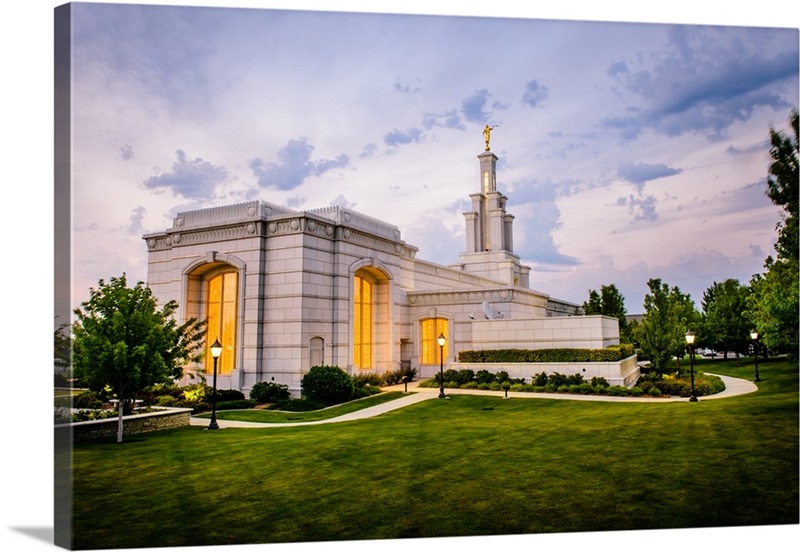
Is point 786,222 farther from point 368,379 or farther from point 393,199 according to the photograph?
point 368,379

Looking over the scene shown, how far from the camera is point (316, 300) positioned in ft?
77.3

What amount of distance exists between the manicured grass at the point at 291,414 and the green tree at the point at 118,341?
4221 millimetres

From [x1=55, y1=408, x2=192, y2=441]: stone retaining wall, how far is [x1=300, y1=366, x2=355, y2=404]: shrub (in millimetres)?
5806

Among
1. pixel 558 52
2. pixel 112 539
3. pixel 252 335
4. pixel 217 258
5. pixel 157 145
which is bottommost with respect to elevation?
pixel 112 539

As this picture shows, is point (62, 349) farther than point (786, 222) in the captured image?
No

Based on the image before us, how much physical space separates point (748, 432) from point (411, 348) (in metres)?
20.0

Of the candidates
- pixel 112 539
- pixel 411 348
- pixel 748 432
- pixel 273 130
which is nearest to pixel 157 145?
pixel 273 130

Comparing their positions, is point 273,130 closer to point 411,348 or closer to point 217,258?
point 217,258

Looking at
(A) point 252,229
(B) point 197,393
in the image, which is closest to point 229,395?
(B) point 197,393

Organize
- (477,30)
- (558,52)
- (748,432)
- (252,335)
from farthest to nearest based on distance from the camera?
1. (252,335)
2. (748,432)
3. (558,52)
4. (477,30)

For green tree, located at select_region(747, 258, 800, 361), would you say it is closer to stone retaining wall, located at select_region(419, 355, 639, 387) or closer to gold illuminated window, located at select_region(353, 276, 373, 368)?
stone retaining wall, located at select_region(419, 355, 639, 387)

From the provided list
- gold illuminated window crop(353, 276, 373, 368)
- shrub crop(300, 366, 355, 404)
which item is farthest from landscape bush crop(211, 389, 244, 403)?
gold illuminated window crop(353, 276, 373, 368)

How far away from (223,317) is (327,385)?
21.3 ft

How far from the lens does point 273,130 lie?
44.5ft
